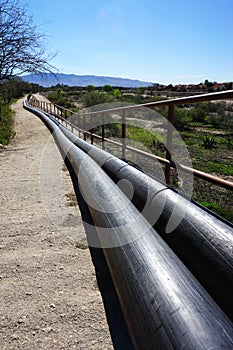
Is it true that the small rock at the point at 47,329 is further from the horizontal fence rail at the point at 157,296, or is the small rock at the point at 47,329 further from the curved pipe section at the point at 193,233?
the curved pipe section at the point at 193,233

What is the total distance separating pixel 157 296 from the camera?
5.31ft

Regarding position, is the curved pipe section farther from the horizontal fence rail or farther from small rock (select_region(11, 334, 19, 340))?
small rock (select_region(11, 334, 19, 340))

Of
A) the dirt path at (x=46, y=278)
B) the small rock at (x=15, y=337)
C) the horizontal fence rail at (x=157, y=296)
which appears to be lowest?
the dirt path at (x=46, y=278)

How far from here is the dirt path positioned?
2.15m

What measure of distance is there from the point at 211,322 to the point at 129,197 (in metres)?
1.95

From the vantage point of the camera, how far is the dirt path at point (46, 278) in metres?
2.15

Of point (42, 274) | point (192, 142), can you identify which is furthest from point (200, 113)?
point (42, 274)

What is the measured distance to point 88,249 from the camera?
3354mm

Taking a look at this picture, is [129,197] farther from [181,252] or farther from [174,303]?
[174,303]

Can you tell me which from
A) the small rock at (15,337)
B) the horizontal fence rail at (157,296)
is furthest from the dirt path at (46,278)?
the horizontal fence rail at (157,296)

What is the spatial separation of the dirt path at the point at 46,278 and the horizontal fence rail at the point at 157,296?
15.7 inches

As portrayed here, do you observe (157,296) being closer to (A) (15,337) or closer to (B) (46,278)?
(A) (15,337)

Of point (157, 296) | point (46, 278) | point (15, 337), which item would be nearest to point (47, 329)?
point (15, 337)

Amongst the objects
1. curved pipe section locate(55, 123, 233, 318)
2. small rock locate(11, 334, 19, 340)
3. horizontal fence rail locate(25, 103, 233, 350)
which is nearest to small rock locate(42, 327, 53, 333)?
small rock locate(11, 334, 19, 340)
